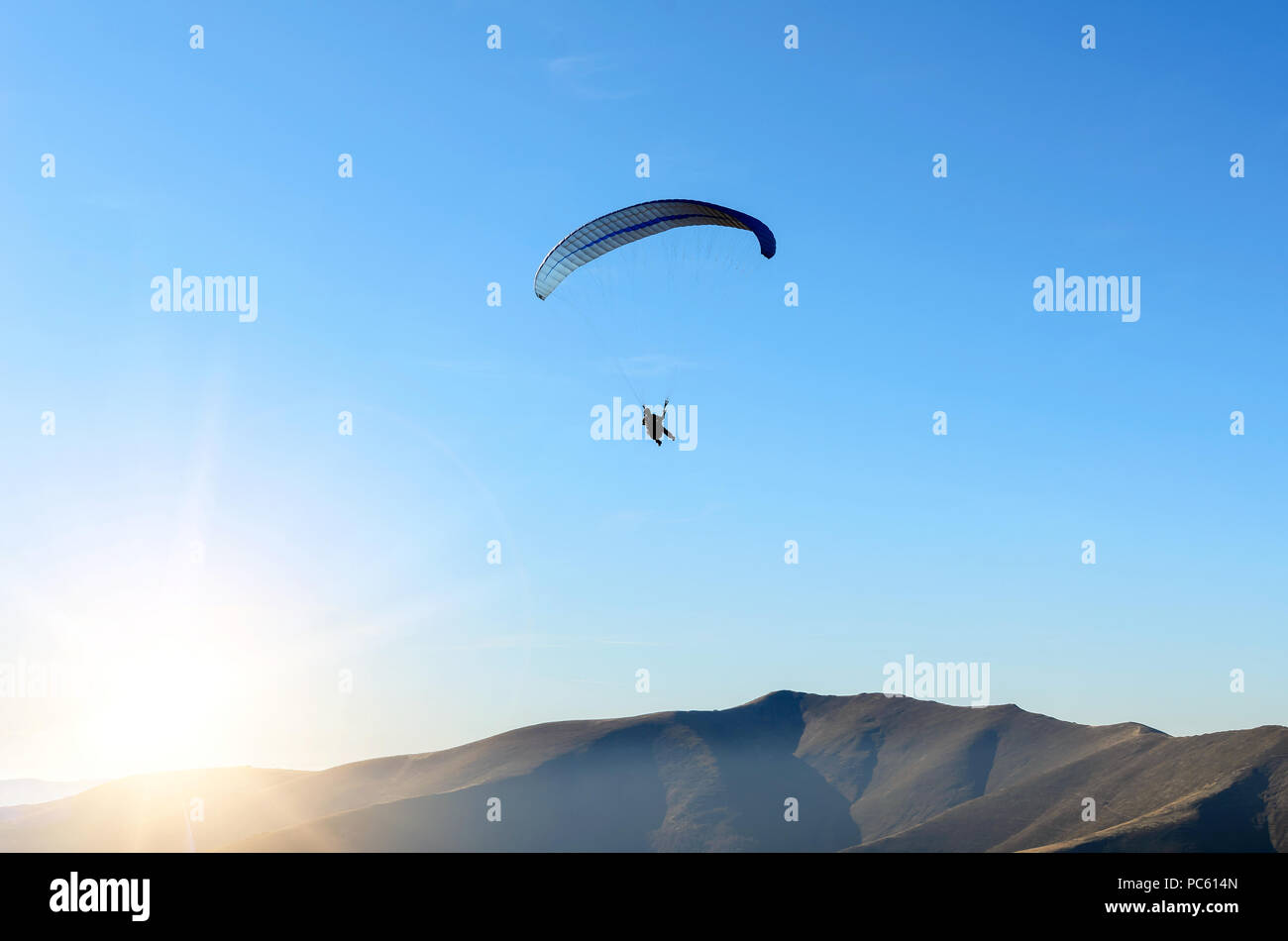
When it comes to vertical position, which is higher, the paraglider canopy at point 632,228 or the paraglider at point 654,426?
the paraglider canopy at point 632,228

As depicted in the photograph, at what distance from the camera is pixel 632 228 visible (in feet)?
176

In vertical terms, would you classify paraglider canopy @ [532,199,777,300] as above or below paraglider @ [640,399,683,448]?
above

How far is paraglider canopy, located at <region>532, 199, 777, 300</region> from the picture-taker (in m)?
52.8

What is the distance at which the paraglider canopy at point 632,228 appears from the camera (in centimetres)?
5281

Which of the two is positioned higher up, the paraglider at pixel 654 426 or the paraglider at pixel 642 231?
the paraglider at pixel 642 231

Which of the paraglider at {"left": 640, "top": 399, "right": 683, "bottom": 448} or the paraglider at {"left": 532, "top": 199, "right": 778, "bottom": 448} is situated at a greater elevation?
the paraglider at {"left": 532, "top": 199, "right": 778, "bottom": 448}

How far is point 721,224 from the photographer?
183 ft
